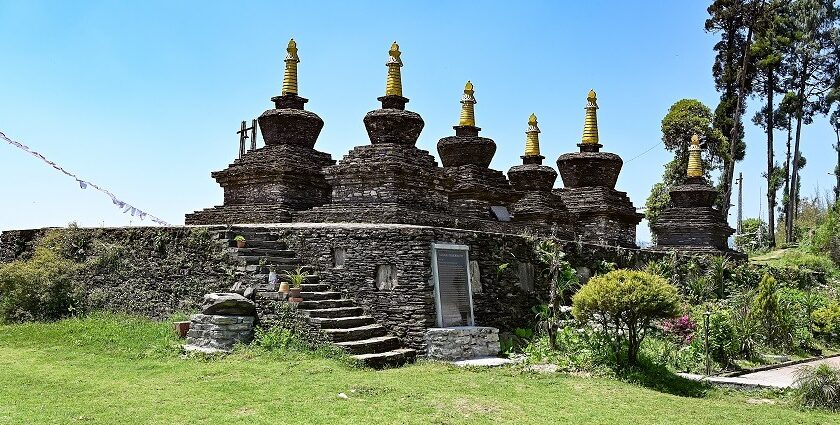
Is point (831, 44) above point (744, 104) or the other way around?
above

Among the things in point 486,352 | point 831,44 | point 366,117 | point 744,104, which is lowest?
point 486,352

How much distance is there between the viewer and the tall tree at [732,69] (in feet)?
127

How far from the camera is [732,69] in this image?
40344 millimetres

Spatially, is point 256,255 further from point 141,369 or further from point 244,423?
point 244,423

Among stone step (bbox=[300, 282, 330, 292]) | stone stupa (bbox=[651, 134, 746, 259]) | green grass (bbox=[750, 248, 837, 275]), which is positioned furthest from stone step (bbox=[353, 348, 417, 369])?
green grass (bbox=[750, 248, 837, 275])

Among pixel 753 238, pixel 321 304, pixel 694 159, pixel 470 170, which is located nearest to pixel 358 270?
pixel 321 304

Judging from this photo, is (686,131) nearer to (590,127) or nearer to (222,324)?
(590,127)

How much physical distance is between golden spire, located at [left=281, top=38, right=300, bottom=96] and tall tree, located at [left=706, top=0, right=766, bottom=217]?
23.0 m

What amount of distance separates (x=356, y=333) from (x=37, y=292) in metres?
8.45

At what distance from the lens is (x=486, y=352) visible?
15148 mm

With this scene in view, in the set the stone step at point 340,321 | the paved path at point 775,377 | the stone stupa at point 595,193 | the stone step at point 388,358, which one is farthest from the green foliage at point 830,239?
the stone step at point 340,321

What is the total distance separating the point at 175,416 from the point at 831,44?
42720mm

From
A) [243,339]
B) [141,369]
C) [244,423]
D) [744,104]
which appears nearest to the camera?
[244,423]

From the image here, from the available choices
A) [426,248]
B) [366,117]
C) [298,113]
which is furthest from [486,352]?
[298,113]
